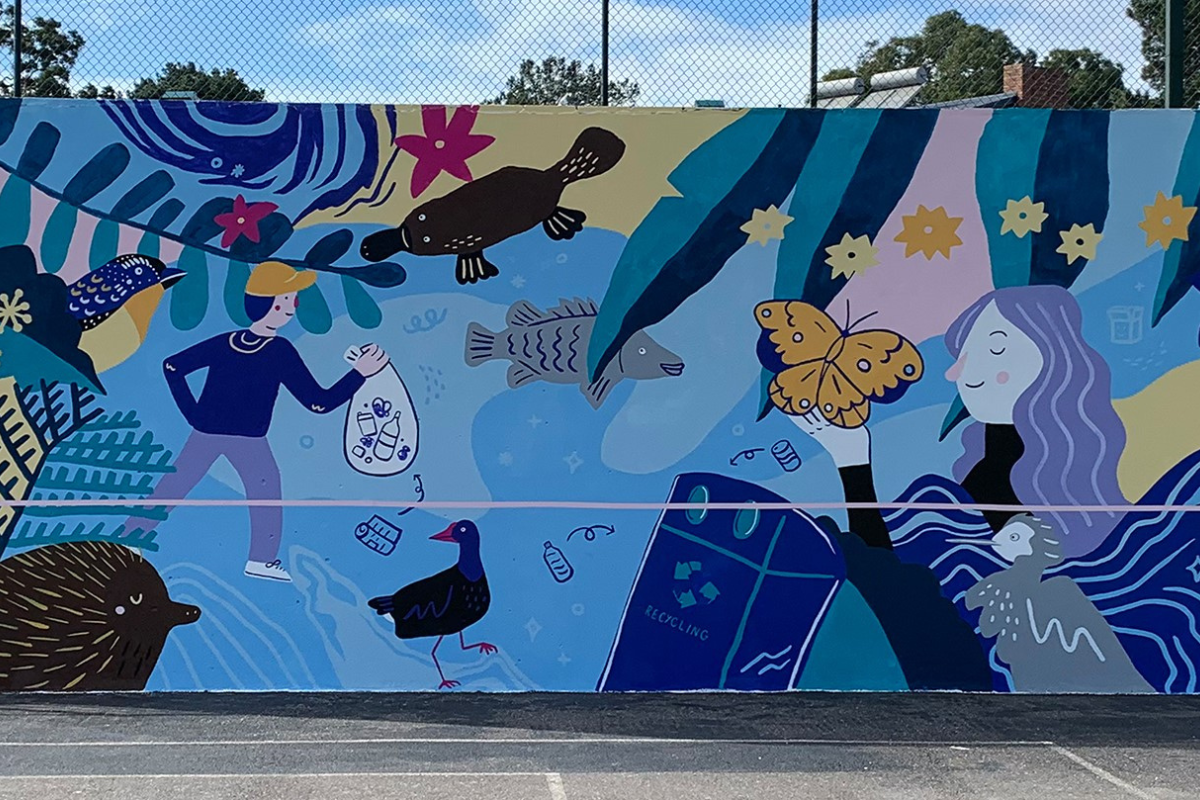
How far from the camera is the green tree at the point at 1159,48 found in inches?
380

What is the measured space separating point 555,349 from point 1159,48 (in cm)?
490

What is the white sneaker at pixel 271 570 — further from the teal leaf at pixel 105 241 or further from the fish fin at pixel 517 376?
the teal leaf at pixel 105 241

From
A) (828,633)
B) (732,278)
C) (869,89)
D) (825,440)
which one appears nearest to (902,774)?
(828,633)

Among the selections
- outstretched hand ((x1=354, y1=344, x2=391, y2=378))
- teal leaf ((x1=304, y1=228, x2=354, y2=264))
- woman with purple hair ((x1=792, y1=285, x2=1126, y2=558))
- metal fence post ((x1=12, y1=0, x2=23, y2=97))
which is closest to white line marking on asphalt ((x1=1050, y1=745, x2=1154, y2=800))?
woman with purple hair ((x1=792, y1=285, x2=1126, y2=558))

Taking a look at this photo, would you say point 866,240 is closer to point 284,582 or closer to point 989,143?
point 989,143

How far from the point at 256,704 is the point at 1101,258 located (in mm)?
5140

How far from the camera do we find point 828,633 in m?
8.02

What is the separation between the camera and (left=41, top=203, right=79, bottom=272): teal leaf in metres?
7.82

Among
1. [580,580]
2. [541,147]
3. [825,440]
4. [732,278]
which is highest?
[541,147]

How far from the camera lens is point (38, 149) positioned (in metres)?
7.81

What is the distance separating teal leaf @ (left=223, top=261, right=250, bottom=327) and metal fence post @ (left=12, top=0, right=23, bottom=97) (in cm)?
252

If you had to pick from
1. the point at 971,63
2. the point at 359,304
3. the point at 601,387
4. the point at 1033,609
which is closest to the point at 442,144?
the point at 359,304

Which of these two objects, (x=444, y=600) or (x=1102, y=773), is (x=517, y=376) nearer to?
(x=444, y=600)

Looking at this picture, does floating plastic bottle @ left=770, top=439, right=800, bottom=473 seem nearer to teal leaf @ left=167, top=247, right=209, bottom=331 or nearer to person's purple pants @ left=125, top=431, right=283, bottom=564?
person's purple pants @ left=125, top=431, right=283, bottom=564
